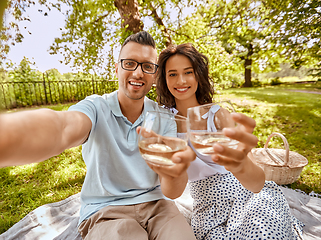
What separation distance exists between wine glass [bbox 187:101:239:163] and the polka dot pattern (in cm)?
108

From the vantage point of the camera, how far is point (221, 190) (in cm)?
202

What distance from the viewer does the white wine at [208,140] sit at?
102cm

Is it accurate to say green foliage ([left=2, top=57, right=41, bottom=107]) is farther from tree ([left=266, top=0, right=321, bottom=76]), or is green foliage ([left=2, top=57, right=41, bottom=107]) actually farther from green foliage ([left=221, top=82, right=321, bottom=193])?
tree ([left=266, top=0, right=321, bottom=76])

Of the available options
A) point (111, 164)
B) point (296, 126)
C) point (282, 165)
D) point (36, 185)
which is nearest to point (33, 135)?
point (111, 164)

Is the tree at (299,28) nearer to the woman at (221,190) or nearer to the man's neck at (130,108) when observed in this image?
the woman at (221,190)

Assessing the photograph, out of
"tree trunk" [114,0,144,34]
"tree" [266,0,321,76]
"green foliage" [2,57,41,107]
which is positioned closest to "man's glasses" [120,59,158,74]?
"tree trunk" [114,0,144,34]

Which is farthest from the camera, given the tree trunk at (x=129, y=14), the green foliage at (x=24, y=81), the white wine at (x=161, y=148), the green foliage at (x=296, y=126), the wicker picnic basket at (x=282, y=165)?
the green foliage at (x=24, y=81)

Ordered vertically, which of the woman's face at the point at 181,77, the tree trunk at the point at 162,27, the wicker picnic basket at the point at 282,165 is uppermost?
the tree trunk at the point at 162,27

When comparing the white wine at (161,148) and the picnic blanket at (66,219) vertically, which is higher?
the white wine at (161,148)

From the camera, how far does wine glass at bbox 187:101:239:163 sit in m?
1.04

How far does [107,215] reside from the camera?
5.16 ft

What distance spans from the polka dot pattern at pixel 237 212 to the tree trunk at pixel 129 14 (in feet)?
11.7

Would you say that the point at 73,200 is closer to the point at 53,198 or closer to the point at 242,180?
the point at 53,198

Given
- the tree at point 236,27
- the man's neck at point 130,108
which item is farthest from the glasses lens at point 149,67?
the tree at point 236,27
